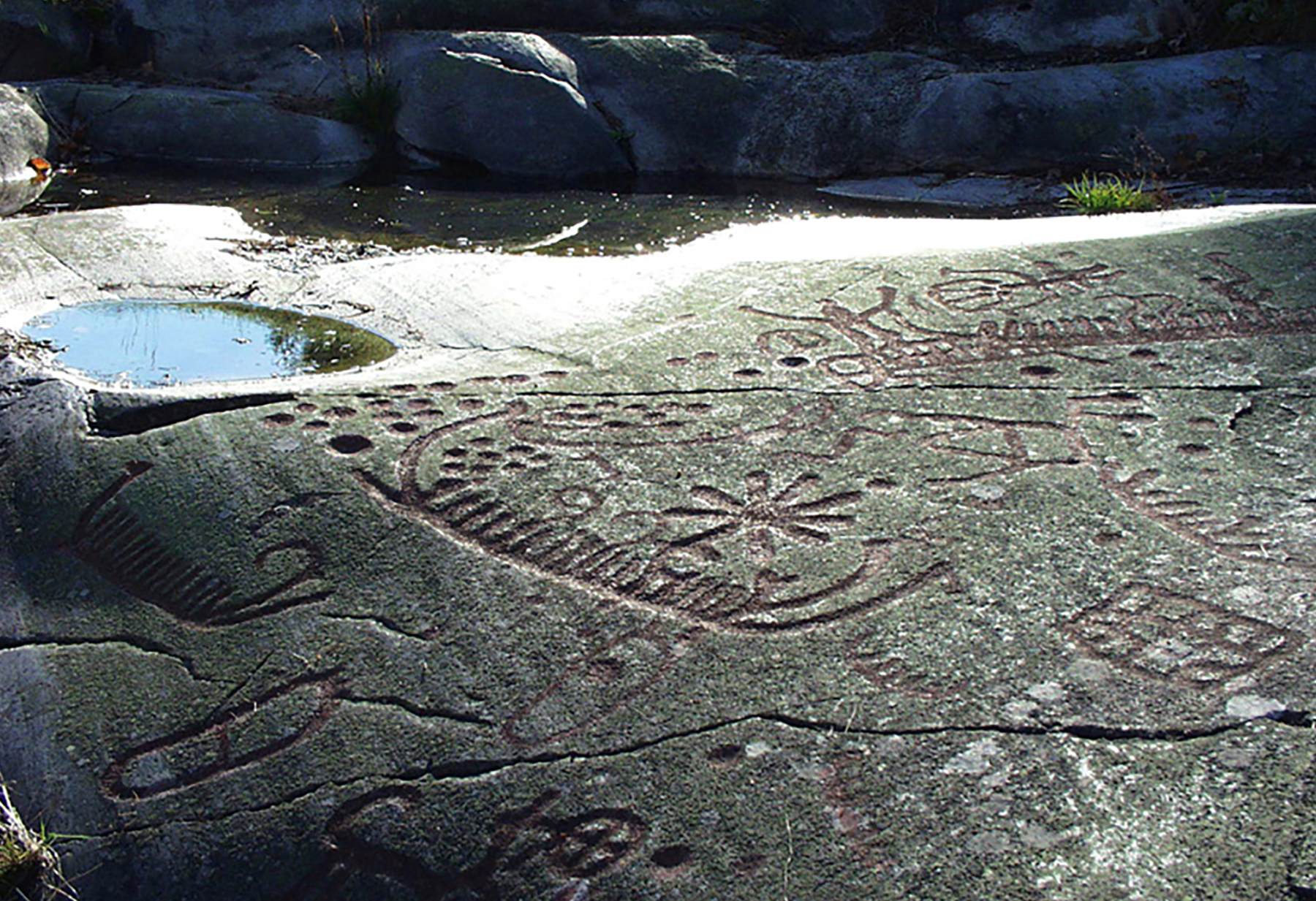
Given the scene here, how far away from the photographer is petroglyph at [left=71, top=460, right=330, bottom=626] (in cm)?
220

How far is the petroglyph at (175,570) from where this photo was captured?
220 centimetres

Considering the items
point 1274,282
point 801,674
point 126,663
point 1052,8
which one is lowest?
point 126,663

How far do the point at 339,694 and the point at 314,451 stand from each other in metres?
0.66

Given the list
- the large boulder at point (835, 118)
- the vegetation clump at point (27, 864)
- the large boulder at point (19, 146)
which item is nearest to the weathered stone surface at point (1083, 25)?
the large boulder at point (835, 118)

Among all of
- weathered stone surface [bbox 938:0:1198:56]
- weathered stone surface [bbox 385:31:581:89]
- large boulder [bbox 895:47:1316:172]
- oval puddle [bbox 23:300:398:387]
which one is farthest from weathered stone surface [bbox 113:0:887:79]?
oval puddle [bbox 23:300:398:387]

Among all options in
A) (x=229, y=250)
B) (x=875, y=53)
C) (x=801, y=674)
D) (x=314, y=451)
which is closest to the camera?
(x=801, y=674)

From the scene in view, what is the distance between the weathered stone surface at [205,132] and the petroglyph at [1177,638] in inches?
211

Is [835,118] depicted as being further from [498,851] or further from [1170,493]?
[498,851]

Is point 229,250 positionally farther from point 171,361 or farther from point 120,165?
point 120,165

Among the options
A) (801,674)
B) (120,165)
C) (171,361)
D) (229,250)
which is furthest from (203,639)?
(120,165)

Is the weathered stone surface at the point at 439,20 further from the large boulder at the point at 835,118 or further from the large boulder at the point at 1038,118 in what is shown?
the large boulder at the point at 1038,118

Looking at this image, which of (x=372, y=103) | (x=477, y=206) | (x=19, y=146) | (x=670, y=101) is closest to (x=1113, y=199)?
(x=670, y=101)

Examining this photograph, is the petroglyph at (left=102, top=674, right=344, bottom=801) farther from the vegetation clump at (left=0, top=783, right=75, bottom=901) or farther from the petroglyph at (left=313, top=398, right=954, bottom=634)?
the petroglyph at (left=313, top=398, right=954, bottom=634)

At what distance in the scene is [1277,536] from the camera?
7.06 ft
